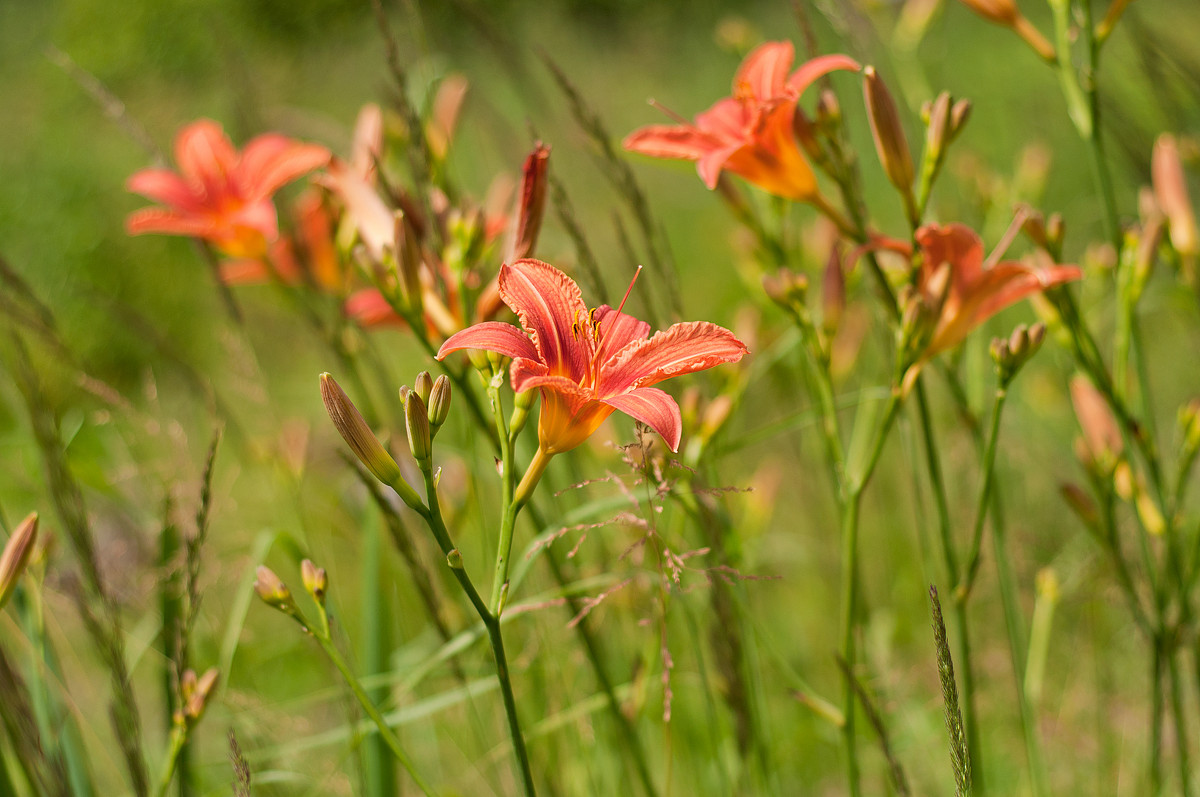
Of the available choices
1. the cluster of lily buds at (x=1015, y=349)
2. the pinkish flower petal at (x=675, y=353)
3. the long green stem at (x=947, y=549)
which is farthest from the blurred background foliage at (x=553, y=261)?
the pinkish flower petal at (x=675, y=353)

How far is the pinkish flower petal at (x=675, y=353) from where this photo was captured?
2.92ft

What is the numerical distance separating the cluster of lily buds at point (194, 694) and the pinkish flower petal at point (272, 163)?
957 mm

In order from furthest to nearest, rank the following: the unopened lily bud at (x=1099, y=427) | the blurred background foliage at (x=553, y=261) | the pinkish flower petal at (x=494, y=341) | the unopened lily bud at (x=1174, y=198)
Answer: the blurred background foliage at (x=553, y=261) < the unopened lily bud at (x=1174, y=198) < the unopened lily bud at (x=1099, y=427) < the pinkish flower petal at (x=494, y=341)

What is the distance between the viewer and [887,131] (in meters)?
1.21

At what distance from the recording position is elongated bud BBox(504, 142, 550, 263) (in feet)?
3.69

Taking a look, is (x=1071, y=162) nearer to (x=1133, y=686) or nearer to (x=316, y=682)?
(x=1133, y=686)

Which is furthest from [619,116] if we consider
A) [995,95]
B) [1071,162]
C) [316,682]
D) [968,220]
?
[316,682]

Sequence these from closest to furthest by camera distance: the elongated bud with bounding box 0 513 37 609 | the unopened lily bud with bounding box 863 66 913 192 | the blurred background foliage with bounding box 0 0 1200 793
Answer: the elongated bud with bounding box 0 513 37 609 → the unopened lily bud with bounding box 863 66 913 192 → the blurred background foliage with bounding box 0 0 1200 793

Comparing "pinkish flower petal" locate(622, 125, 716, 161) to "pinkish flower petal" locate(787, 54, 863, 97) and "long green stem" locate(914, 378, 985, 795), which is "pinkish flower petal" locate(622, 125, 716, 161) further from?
"long green stem" locate(914, 378, 985, 795)

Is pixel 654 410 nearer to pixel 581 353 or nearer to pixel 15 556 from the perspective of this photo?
pixel 581 353

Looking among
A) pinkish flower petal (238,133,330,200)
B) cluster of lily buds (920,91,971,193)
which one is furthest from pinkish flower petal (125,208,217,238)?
cluster of lily buds (920,91,971,193)

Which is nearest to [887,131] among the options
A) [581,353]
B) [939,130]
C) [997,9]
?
[939,130]

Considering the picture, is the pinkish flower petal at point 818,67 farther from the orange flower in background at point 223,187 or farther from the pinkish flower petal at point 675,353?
the orange flower in background at point 223,187

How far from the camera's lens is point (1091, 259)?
1.75m
